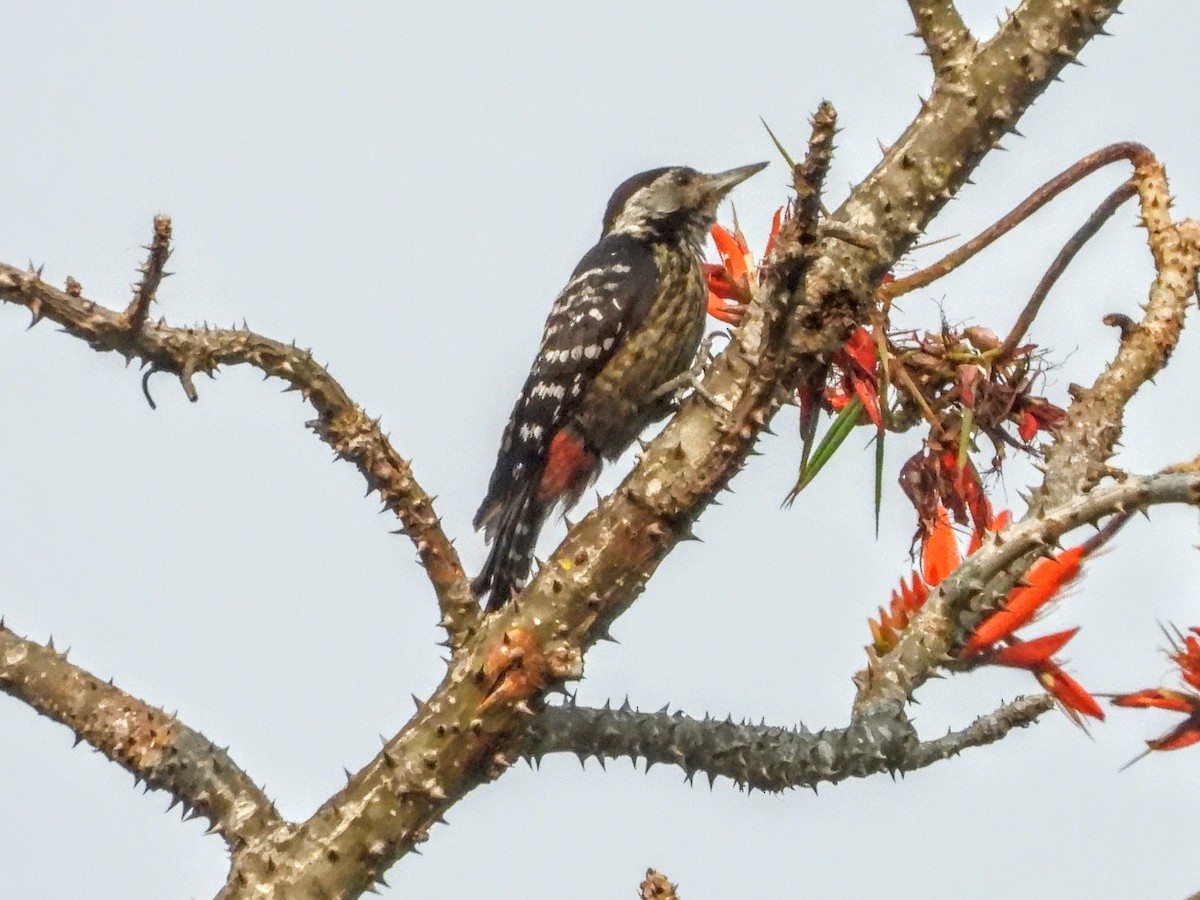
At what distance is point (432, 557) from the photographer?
262 cm

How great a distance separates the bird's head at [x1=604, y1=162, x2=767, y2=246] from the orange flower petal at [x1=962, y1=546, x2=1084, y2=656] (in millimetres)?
3116

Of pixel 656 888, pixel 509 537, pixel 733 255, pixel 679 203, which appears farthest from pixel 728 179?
pixel 656 888

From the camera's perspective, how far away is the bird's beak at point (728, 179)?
560cm

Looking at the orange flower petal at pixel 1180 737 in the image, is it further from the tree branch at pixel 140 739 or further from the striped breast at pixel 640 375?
the striped breast at pixel 640 375

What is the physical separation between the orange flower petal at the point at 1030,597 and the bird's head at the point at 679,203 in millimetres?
3116

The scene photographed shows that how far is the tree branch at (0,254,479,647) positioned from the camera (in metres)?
2.37

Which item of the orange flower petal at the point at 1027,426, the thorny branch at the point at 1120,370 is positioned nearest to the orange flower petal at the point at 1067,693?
the thorny branch at the point at 1120,370

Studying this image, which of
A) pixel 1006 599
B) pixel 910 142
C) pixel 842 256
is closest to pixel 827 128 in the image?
pixel 842 256

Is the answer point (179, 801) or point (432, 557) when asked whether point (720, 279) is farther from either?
point (179, 801)

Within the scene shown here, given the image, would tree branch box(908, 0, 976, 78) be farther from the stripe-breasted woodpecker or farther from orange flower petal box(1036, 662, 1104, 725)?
the stripe-breasted woodpecker

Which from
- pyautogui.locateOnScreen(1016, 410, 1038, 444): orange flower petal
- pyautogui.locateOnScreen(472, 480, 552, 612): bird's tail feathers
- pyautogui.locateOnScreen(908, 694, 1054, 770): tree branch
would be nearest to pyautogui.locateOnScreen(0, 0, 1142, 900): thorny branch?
pyautogui.locateOnScreen(908, 694, 1054, 770): tree branch

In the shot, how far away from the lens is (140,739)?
2.56m

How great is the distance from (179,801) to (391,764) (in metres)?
0.40

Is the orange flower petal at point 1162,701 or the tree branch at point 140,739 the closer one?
the orange flower petal at point 1162,701
